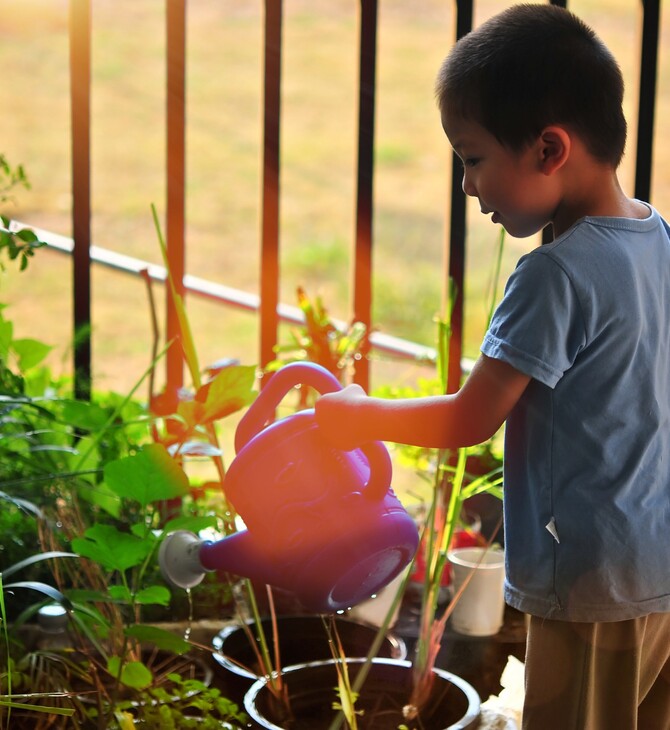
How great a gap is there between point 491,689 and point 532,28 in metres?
1.05

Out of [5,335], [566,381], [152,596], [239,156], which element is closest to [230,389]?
[152,596]

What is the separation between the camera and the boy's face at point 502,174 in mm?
1081

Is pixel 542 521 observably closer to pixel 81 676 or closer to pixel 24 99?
pixel 81 676

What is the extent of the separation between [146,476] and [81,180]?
3.09ft

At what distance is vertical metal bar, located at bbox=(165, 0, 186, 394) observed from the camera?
2.06 metres

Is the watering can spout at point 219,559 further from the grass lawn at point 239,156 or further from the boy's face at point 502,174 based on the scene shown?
the grass lawn at point 239,156

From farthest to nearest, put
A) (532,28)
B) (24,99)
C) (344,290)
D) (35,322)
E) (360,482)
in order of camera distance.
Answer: (24,99) < (344,290) < (35,322) < (360,482) < (532,28)

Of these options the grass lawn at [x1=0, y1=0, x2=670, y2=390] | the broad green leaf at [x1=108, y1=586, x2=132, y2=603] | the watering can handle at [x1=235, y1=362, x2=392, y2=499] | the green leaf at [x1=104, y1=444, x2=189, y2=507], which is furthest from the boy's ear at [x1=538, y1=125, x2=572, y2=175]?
the grass lawn at [x1=0, y1=0, x2=670, y2=390]

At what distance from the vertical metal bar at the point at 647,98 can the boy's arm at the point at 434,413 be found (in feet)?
4.17

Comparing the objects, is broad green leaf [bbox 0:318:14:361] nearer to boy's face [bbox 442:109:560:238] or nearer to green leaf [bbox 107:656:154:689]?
green leaf [bbox 107:656:154:689]

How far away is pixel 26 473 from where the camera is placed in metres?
1.74

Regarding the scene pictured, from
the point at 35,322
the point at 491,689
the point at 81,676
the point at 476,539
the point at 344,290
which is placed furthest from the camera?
the point at 344,290

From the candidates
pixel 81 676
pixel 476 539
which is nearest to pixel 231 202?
pixel 476 539

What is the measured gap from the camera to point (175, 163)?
211 centimetres
